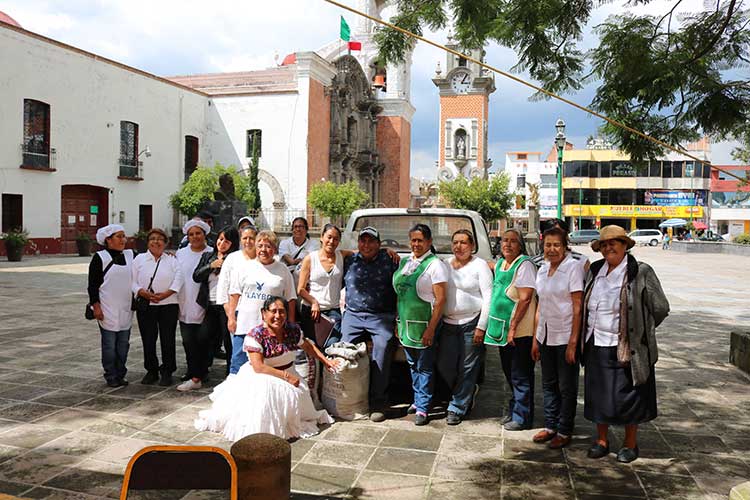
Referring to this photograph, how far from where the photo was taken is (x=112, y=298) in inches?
239

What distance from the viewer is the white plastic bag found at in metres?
5.25

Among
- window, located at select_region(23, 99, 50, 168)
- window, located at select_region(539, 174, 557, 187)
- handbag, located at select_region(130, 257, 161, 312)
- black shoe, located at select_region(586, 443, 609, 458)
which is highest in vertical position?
window, located at select_region(539, 174, 557, 187)

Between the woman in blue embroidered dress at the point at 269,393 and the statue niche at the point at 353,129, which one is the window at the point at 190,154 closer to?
the statue niche at the point at 353,129

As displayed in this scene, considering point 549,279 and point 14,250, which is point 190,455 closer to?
point 549,279

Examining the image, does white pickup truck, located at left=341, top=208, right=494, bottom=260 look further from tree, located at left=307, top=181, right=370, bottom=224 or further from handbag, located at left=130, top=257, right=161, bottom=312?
tree, located at left=307, top=181, right=370, bottom=224

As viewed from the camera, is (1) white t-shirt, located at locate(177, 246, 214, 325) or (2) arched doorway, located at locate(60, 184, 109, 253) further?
(2) arched doorway, located at locate(60, 184, 109, 253)

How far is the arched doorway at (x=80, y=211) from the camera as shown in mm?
26656

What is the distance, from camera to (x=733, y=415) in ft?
18.5

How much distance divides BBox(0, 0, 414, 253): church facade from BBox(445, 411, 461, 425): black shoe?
14119 mm

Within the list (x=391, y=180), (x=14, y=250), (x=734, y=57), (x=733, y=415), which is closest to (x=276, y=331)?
(x=733, y=415)

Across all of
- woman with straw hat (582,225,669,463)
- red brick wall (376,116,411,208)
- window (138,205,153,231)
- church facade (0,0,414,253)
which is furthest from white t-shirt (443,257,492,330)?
red brick wall (376,116,411,208)

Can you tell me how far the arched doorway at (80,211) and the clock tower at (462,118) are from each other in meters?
33.8

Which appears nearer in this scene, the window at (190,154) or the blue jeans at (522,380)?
the blue jeans at (522,380)

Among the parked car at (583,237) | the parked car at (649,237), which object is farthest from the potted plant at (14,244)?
the parked car at (649,237)
